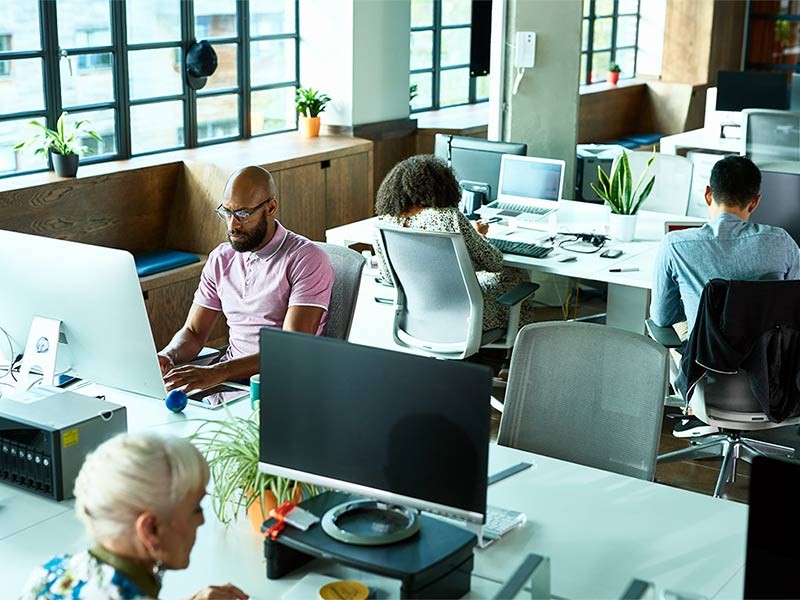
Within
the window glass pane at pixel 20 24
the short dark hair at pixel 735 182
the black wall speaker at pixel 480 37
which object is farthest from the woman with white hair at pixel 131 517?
the black wall speaker at pixel 480 37

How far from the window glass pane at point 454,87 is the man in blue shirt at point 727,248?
5129 mm

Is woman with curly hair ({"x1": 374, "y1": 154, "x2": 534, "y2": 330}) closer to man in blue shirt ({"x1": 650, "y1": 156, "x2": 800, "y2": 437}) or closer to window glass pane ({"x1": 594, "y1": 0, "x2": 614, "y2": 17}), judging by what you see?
man in blue shirt ({"x1": 650, "y1": 156, "x2": 800, "y2": 437})

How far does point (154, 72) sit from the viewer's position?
6.43 m

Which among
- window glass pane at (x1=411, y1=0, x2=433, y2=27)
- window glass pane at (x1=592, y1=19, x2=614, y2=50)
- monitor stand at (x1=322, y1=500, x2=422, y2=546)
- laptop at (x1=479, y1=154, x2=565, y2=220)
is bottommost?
monitor stand at (x1=322, y1=500, x2=422, y2=546)

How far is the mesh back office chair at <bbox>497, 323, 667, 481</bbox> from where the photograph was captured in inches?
115

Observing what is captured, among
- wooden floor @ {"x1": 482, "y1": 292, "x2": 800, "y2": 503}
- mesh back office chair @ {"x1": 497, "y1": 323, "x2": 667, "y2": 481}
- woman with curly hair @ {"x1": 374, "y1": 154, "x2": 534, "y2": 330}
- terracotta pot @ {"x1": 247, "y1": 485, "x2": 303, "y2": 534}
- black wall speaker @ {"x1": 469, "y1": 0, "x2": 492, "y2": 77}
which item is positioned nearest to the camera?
terracotta pot @ {"x1": 247, "y1": 485, "x2": 303, "y2": 534}

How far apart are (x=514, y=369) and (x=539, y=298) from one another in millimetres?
3607

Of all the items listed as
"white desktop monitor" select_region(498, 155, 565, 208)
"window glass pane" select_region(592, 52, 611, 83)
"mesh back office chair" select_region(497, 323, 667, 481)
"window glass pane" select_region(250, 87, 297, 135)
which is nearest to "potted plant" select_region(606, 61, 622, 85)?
"window glass pane" select_region(592, 52, 611, 83)

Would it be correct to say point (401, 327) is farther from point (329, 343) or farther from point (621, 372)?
point (329, 343)

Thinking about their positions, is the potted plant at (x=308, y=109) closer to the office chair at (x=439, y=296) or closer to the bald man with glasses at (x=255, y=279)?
the office chair at (x=439, y=296)

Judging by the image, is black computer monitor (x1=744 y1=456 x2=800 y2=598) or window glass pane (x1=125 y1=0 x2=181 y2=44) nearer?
black computer monitor (x1=744 y1=456 x2=800 y2=598)

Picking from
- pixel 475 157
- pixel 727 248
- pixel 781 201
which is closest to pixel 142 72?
pixel 475 157

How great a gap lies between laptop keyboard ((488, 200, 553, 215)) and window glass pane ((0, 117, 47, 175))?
241 cm

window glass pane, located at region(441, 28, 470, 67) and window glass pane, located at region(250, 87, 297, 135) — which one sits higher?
window glass pane, located at region(441, 28, 470, 67)
